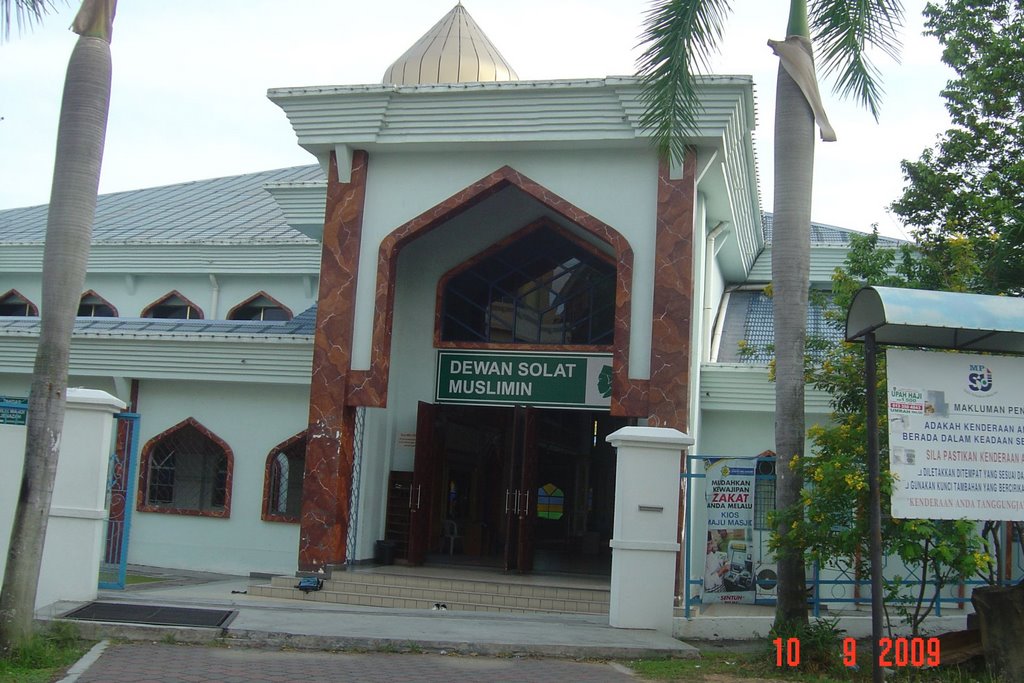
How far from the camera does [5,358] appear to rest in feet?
55.3

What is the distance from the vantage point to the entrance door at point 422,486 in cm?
1452

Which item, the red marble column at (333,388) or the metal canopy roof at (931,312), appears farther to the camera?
the red marble column at (333,388)

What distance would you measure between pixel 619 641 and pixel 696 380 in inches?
215

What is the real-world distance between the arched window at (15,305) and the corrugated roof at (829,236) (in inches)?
573

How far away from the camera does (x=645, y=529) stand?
10.5 m

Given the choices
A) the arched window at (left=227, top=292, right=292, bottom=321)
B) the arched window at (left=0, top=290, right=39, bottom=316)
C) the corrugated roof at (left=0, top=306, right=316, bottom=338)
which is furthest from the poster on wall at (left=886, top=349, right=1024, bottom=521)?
the arched window at (left=0, top=290, right=39, bottom=316)

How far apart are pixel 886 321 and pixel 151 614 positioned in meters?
6.78

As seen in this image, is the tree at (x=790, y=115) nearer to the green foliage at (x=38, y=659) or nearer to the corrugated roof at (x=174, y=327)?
the green foliage at (x=38, y=659)

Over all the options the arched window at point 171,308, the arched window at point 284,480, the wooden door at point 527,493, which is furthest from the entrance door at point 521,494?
the arched window at point 171,308

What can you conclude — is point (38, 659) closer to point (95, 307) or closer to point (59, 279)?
point (59, 279)

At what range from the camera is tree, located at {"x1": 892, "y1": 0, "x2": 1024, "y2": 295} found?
1246 centimetres

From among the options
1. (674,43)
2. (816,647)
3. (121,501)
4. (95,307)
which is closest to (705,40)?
(674,43)

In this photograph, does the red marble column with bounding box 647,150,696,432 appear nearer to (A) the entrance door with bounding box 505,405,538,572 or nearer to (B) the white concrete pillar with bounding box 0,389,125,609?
(A) the entrance door with bounding box 505,405,538,572

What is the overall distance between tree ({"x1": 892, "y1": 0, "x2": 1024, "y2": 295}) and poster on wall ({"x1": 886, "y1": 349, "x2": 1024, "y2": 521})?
4678mm
